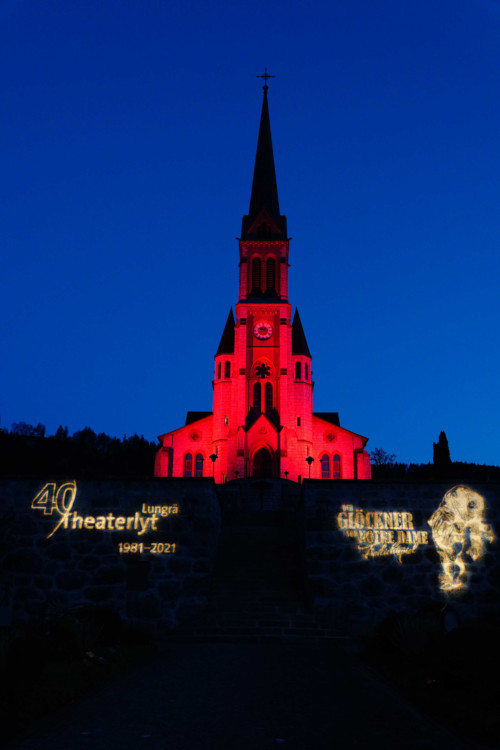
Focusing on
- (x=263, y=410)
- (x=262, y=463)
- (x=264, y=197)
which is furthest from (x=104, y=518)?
(x=264, y=197)

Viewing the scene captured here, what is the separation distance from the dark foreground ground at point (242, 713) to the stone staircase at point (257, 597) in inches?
128

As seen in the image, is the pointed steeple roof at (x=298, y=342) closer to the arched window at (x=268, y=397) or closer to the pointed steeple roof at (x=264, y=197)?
the arched window at (x=268, y=397)

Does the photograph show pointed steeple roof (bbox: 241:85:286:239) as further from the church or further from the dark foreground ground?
the dark foreground ground

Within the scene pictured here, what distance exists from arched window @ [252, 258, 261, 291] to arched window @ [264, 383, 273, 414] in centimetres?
977

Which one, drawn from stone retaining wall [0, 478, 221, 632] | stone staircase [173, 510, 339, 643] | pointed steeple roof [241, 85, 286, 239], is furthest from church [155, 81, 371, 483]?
stone retaining wall [0, 478, 221, 632]

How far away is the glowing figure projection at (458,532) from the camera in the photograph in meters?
17.5

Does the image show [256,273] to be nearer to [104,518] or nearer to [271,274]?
[271,274]

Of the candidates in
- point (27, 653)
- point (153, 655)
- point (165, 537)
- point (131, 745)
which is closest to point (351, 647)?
point (153, 655)

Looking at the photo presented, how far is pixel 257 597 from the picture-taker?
17.6 meters

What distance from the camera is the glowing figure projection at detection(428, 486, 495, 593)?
17547 mm

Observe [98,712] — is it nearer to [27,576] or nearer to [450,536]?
[27,576]

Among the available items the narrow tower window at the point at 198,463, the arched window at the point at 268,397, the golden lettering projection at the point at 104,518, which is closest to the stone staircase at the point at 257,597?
the golden lettering projection at the point at 104,518

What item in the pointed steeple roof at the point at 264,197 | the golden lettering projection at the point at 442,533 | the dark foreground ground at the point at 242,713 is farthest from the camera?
the pointed steeple roof at the point at 264,197

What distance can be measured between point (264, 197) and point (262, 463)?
2769cm
